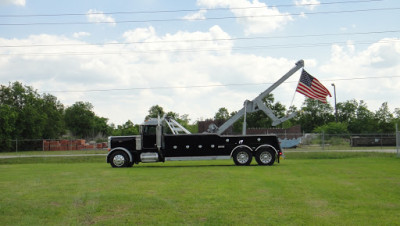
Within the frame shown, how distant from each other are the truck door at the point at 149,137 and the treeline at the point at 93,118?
21.3 m

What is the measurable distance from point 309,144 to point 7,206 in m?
45.8

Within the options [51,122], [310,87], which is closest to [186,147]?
[310,87]

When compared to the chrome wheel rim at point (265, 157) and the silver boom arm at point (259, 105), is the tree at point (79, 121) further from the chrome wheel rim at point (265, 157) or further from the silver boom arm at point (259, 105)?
the chrome wheel rim at point (265, 157)

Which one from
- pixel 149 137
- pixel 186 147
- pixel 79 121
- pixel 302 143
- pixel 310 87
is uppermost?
pixel 79 121

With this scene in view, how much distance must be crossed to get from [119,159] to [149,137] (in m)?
1.79

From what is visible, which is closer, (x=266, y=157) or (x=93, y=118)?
(x=266, y=157)

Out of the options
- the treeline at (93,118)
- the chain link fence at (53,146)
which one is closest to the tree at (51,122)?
the treeline at (93,118)

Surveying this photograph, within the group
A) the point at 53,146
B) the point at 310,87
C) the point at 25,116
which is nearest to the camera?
the point at 310,87

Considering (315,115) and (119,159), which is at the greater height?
(315,115)

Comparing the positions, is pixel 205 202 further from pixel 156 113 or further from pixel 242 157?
pixel 156 113

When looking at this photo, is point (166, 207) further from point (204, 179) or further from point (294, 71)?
point (294, 71)

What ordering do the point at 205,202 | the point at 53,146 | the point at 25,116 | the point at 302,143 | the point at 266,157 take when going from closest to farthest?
the point at 205,202, the point at 266,157, the point at 302,143, the point at 53,146, the point at 25,116

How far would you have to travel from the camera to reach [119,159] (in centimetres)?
2114

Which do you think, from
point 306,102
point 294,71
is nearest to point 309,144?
point 294,71
